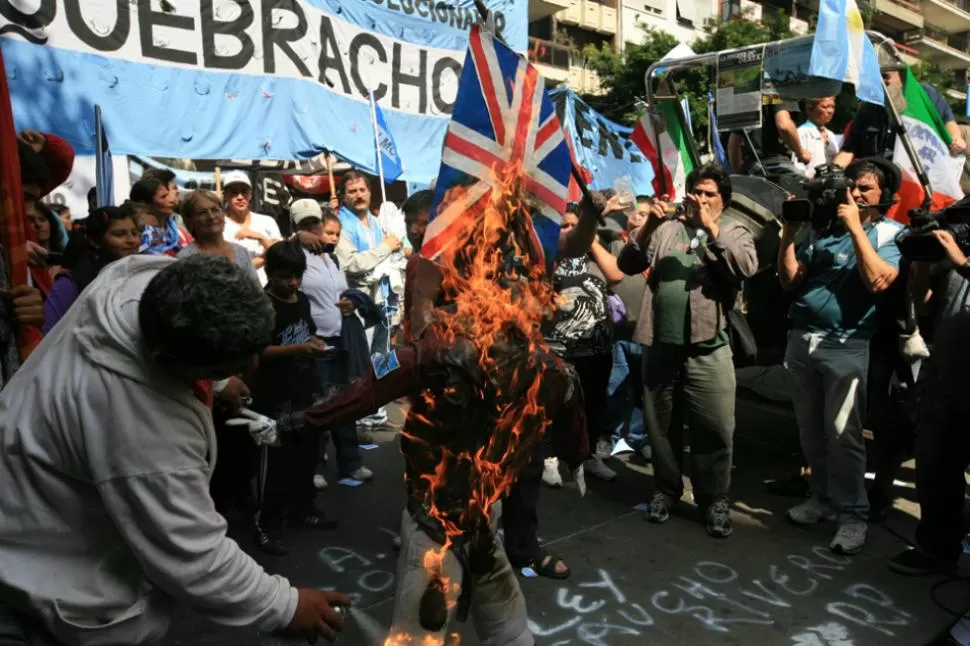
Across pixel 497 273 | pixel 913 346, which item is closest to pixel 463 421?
pixel 497 273

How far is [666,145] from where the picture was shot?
5.55 metres

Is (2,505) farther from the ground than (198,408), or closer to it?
closer to it

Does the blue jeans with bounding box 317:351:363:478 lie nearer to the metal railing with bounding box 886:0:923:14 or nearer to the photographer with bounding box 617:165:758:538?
the photographer with bounding box 617:165:758:538

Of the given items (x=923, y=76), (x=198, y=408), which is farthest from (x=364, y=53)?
(x=923, y=76)

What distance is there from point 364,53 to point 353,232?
3064mm

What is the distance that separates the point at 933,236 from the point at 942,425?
39.8 inches

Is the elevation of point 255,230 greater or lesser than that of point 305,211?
lesser

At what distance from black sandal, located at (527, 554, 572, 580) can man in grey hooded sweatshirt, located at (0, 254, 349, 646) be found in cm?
233

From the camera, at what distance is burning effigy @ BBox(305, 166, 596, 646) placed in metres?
2.23

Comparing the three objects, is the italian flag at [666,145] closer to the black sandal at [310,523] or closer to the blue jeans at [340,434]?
the blue jeans at [340,434]

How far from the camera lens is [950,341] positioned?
336cm

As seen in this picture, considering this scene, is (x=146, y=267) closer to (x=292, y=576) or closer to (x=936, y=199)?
(x=292, y=576)

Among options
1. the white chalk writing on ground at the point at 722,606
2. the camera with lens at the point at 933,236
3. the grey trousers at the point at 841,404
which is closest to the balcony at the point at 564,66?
the grey trousers at the point at 841,404

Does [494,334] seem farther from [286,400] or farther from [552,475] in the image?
[552,475]
